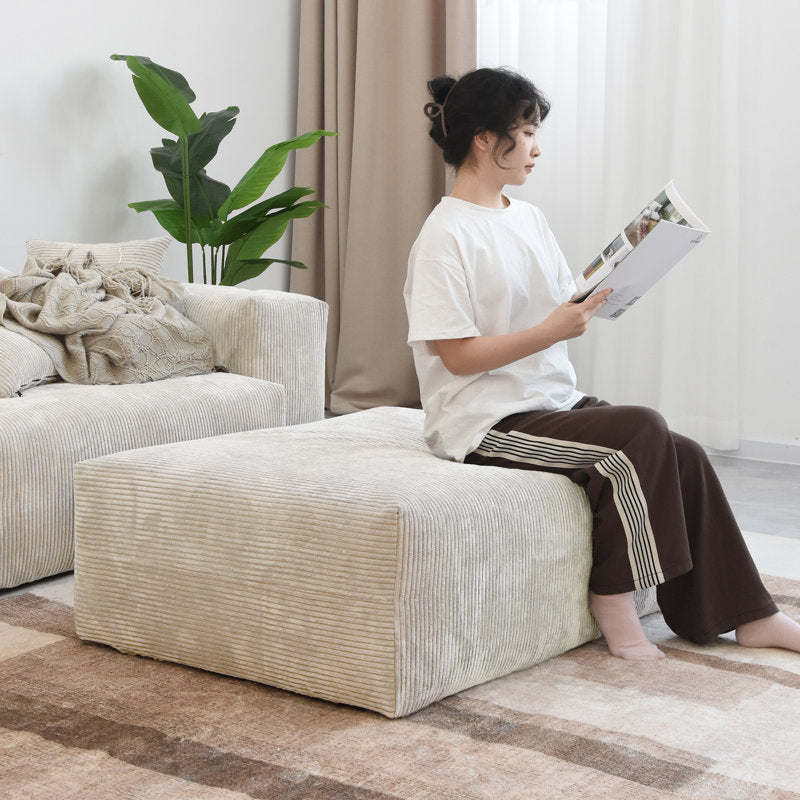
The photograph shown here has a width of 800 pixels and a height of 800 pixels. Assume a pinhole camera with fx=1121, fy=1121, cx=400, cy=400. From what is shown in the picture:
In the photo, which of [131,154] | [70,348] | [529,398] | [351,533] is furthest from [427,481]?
[131,154]

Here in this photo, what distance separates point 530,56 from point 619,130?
45cm

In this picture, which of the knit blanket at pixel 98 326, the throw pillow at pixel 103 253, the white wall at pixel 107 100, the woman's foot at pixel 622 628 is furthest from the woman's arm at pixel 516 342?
the white wall at pixel 107 100

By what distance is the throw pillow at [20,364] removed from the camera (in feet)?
7.66

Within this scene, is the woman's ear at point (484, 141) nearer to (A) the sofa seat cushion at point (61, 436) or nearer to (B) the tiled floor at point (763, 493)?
(A) the sofa seat cushion at point (61, 436)

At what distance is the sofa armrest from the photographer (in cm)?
277

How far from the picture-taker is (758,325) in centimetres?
355

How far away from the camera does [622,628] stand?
5.77ft

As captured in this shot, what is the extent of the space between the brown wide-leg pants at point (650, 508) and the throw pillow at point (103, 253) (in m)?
1.42

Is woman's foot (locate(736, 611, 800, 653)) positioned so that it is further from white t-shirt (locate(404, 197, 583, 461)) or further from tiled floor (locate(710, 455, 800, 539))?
tiled floor (locate(710, 455, 800, 539))

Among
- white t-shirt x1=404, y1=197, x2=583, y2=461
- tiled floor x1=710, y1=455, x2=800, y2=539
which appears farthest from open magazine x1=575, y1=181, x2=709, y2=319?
tiled floor x1=710, y1=455, x2=800, y2=539

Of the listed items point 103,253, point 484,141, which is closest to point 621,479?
point 484,141

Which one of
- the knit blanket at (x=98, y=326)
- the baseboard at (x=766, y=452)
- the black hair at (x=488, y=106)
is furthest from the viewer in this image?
the baseboard at (x=766, y=452)

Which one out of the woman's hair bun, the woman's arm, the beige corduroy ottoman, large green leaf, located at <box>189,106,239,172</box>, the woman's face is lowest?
the beige corduroy ottoman

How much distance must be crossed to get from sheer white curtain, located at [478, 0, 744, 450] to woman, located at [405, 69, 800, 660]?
71.3 inches
